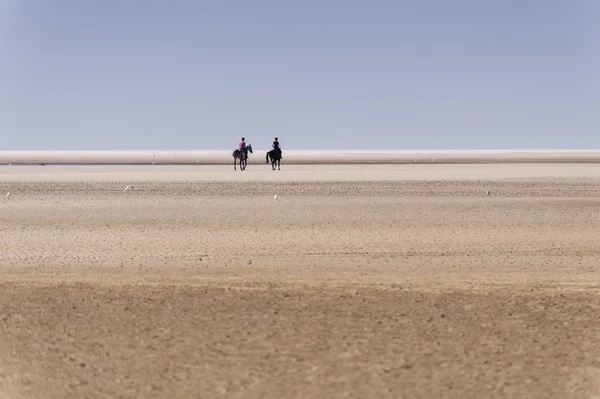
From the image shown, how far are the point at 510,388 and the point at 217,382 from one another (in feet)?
7.98

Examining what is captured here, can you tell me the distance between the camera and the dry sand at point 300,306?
7.43 metres

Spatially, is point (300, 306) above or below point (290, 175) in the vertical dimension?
below

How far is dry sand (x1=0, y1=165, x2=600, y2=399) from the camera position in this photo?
292 inches

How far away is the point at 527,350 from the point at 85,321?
4.71 metres

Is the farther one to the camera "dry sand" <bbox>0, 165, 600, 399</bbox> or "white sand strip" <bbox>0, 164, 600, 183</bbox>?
"white sand strip" <bbox>0, 164, 600, 183</bbox>

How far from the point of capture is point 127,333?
9.03 meters

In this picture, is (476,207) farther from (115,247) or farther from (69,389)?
(69,389)

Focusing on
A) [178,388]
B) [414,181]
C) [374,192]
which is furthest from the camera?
[414,181]

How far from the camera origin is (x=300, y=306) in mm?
→ 10297

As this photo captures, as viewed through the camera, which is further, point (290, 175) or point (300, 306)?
point (290, 175)

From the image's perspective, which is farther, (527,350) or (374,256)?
(374,256)

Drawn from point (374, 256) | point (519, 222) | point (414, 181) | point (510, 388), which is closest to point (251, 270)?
point (374, 256)

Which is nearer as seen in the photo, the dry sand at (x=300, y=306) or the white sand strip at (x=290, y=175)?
the dry sand at (x=300, y=306)

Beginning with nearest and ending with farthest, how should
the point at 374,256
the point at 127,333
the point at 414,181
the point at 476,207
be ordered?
1. the point at 127,333
2. the point at 374,256
3. the point at 476,207
4. the point at 414,181
